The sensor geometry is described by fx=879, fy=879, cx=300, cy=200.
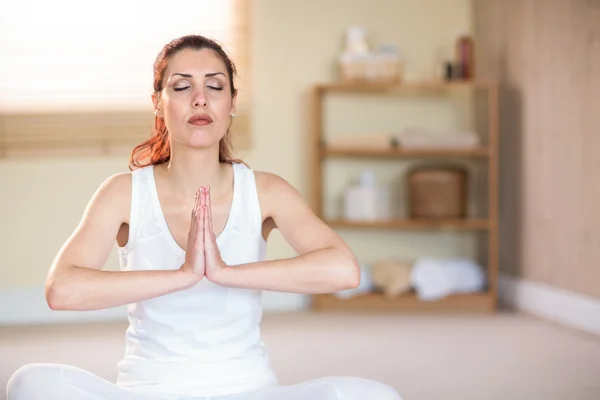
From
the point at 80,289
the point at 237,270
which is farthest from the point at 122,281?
the point at 237,270

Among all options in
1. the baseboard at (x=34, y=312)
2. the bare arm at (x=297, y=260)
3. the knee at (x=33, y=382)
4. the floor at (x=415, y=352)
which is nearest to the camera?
the knee at (x=33, y=382)

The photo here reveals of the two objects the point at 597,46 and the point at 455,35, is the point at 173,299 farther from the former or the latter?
the point at 455,35

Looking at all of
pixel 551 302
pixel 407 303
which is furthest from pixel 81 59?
pixel 551 302

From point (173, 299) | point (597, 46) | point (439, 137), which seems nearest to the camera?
point (173, 299)

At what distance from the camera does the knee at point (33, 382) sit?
5.02 ft

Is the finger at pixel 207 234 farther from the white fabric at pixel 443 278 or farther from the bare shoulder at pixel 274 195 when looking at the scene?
the white fabric at pixel 443 278

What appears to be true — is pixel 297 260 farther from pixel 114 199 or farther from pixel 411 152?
pixel 411 152

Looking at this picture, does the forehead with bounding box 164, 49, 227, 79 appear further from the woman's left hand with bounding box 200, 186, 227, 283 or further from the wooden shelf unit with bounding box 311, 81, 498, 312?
the wooden shelf unit with bounding box 311, 81, 498, 312

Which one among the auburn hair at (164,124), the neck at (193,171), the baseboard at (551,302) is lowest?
the baseboard at (551,302)

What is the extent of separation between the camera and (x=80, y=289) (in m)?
1.62

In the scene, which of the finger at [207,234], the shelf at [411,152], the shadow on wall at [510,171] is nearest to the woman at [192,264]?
the finger at [207,234]

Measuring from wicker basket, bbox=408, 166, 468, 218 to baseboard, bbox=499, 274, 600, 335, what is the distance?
501mm

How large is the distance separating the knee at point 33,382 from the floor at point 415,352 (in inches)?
47.4

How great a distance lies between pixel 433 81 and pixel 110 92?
1790 millimetres
